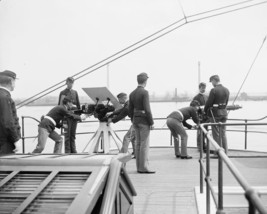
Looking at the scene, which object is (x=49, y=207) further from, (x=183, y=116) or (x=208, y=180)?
(x=183, y=116)

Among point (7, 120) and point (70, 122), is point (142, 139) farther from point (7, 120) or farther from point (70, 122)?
point (7, 120)

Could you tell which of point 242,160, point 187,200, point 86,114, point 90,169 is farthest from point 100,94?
point 90,169

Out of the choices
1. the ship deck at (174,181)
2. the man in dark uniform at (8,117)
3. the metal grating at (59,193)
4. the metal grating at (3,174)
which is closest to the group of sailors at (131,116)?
the man in dark uniform at (8,117)

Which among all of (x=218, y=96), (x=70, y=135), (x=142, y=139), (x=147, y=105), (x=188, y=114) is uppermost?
(x=218, y=96)

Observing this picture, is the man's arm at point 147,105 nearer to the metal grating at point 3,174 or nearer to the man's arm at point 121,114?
the man's arm at point 121,114

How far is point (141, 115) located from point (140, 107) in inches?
5.2

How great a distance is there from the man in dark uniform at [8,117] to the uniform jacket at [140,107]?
2162 mm

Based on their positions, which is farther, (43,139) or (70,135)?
(70,135)

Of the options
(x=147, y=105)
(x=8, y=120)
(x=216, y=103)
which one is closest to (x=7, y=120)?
(x=8, y=120)

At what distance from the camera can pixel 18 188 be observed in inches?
74.0

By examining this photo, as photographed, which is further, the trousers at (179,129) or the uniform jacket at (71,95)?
the uniform jacket at (71,95)

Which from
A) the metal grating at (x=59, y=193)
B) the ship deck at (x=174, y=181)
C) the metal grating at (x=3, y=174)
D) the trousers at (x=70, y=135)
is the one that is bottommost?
the ship deck at (x=174, y=181)

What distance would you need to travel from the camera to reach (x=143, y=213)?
3.88 m

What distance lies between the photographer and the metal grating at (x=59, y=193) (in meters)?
1.71
